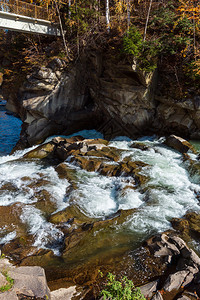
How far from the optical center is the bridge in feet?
44.8

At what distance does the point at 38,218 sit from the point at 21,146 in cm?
1068

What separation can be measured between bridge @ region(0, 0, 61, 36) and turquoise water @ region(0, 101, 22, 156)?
894cm

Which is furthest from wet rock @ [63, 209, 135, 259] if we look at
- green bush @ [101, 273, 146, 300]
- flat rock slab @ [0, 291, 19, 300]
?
flat rock slab @ [0, 291, 19, 300]

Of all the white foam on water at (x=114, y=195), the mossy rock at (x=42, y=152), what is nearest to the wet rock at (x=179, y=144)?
the white foam on water at (x=114, y=195)

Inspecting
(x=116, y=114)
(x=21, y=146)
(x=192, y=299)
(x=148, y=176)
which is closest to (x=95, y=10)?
(x=116, y=114)

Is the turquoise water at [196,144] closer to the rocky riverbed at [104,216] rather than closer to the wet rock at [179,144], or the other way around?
the wet rock at [179,144]

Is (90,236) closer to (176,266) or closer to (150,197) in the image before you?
(176,266)

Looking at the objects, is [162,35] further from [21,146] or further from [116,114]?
[21,146]

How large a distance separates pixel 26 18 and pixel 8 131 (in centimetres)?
1163

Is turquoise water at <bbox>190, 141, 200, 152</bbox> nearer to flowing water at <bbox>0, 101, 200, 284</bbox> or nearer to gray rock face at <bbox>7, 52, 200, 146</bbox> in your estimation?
gray rock face at <bbox>7, 52, 200, 146</bbox>

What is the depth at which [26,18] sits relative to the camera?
1439 centimetres

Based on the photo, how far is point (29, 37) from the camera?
663 inches

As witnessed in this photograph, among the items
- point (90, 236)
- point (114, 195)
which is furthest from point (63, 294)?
point (114, 195)

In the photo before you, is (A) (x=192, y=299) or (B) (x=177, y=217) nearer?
(A) (x=192, y=299)
